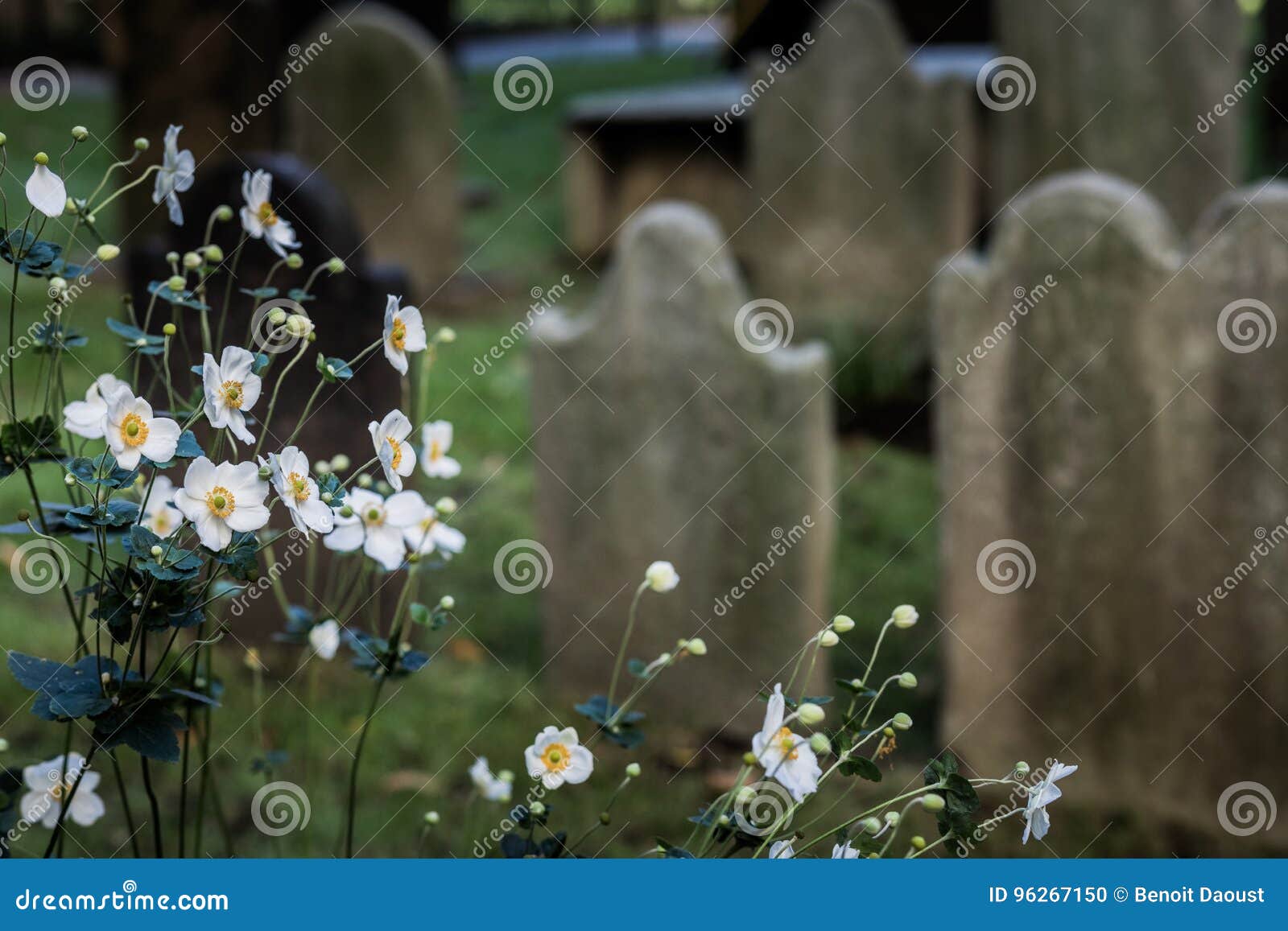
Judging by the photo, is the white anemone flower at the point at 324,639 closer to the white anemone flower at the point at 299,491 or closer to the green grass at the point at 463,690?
the green grass at the point at 463,690

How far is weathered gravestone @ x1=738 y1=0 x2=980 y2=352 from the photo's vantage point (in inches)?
248

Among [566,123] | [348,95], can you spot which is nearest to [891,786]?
[348,95]

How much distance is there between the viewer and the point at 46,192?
1181mm

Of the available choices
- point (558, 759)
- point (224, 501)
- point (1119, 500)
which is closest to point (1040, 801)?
point (558, 759)

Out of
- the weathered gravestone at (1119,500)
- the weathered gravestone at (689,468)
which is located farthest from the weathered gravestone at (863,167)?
the weathered gravestone at (1119,500)

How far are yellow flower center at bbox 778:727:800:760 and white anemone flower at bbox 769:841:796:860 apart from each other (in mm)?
83

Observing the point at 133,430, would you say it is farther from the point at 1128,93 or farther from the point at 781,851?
the point at 1128,93

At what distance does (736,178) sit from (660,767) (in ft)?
16.7

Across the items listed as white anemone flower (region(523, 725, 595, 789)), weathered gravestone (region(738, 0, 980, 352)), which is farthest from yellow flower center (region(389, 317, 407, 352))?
weathered gravestone (region(738, 0, 980, 352))

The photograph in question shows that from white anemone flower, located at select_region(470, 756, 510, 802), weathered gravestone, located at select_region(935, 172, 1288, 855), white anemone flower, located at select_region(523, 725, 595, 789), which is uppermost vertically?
weathered gravestone, located at select_region(935, 172, 1288, 855)

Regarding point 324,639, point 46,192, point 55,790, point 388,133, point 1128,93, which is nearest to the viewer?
point 46,192

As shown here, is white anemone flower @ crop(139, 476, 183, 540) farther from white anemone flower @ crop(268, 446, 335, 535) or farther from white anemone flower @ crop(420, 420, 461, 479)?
white anemone flower @ crop(268, 446, 335, 535)

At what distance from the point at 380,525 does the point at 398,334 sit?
26cm

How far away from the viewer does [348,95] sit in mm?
7059
